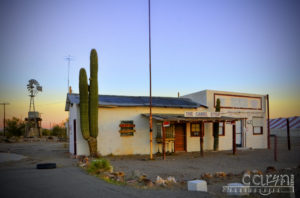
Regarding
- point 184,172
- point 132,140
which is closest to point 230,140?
point 132,140

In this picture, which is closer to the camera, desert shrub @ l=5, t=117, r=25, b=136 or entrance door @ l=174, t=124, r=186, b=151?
entrance door @ l=174, t=124, r=186, b=151

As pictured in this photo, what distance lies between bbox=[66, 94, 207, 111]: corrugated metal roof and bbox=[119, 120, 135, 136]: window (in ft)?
3.85

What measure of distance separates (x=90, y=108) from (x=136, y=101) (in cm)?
419

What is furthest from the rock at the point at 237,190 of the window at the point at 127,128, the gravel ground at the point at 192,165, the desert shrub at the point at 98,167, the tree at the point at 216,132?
the tree at the point at 216,132

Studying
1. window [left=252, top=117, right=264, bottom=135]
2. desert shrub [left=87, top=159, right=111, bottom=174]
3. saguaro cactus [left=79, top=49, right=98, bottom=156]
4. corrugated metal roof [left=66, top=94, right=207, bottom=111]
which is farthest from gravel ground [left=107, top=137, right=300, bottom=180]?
Answer: window [left=252, top=117, right=264, bottom=135]

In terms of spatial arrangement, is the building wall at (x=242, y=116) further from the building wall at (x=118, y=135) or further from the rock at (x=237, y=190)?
the rock at (x=237, y=190)

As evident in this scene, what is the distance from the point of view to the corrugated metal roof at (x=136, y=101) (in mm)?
17061

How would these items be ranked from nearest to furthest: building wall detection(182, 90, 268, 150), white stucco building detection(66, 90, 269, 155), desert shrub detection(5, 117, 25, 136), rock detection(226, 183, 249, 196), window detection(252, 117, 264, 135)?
rock detection(226, 183, 249, 196) < white stucco building detection(66, 90, 269, 155) < building wall detection(182, 90, 268, 150) < window detection(252, 117, 264, 135) < desert shrub detection(5, 117, 25, 136)

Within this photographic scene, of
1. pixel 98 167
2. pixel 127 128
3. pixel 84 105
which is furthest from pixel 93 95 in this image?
pixel 98 167

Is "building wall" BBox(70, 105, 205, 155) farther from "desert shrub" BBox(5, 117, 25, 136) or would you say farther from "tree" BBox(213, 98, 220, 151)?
"desert shrub" BBox(5, 117, 25, 136)

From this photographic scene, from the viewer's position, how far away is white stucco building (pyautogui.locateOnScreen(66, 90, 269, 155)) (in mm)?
16406

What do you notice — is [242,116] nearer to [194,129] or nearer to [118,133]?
[194,129]

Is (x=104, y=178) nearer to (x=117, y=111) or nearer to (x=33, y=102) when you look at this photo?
(x=117, y=111)

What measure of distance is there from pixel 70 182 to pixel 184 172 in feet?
15.5
